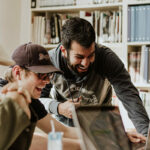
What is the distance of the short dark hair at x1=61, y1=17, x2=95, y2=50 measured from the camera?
1.51 m

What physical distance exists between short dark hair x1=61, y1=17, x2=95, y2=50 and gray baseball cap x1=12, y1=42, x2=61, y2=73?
31 centimetres

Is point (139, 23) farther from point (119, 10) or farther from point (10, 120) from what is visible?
point (10, 120)

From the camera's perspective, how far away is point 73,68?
1625mm

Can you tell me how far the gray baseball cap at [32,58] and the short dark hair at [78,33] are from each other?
307 millimetres

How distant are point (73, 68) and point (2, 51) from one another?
85 centimetres

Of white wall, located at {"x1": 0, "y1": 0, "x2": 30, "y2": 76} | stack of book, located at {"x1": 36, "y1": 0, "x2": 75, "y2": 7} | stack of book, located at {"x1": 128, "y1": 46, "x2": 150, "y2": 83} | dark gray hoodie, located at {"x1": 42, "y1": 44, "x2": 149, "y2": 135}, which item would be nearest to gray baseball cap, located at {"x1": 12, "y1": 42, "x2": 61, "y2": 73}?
dark gray hoodie, located at {"x1": 42, "y1": 44, "x2": 149, "y2": 135}

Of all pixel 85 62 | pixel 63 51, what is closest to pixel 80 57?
pixel 85 62

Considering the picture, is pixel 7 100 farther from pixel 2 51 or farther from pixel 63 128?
pixel 63 128

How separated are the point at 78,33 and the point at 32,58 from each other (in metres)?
0.39

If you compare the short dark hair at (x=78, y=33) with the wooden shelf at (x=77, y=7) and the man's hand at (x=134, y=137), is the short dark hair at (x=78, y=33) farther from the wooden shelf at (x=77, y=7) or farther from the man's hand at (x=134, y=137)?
the wooden shelf at (x=77, y=7)

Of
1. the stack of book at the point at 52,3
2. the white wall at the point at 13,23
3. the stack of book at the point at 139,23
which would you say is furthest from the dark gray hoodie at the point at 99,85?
the stack of book at the point at 52,3

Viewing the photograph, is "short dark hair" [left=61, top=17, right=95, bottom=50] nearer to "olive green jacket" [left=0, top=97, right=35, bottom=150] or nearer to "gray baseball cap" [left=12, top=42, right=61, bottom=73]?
"gray baseball cap" [left=12, top=42, right=61, bottom=73]

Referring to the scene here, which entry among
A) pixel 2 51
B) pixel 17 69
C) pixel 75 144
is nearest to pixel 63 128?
pixel 75 144

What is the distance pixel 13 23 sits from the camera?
107 inches
